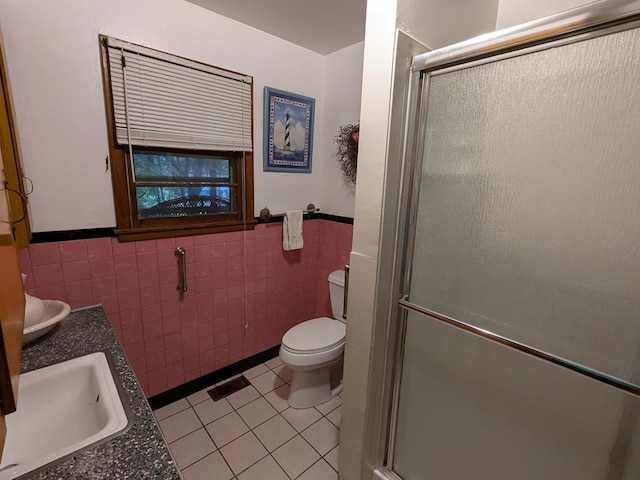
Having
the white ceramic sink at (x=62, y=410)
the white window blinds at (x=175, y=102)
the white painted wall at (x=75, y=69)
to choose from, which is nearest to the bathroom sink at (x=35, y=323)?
the white ceramic sink at (x=62, y=410)

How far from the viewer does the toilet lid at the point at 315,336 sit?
72.5 inches

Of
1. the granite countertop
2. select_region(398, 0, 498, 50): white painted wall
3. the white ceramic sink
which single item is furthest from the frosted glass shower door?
the white ceramic sink

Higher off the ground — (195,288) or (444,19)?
(444,19)

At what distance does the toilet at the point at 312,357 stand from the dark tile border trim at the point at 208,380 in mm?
445

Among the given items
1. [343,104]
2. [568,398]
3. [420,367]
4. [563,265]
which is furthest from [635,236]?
[343,104]

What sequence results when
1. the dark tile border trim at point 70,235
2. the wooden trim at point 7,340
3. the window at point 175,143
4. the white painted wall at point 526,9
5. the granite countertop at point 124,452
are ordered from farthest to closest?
the window at point 175,143, the dark tile border trim at point 70,235, the white painted wall at point 526,9, the granite countertop at point 124,452, the wooden trim at point 7,340

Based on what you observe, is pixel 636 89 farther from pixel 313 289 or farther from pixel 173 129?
pixel 313 289

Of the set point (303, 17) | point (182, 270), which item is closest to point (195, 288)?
point (182, 270)

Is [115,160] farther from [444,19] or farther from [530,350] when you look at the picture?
[530,350]

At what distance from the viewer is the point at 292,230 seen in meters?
2.22

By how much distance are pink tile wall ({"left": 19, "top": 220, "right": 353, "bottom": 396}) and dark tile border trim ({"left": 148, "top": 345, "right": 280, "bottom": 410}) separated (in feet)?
0.13

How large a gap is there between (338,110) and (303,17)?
1.99ft

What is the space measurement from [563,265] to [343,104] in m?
1.70

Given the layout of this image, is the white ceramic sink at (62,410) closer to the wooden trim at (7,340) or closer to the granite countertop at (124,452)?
the granite countertop at (124,452)
